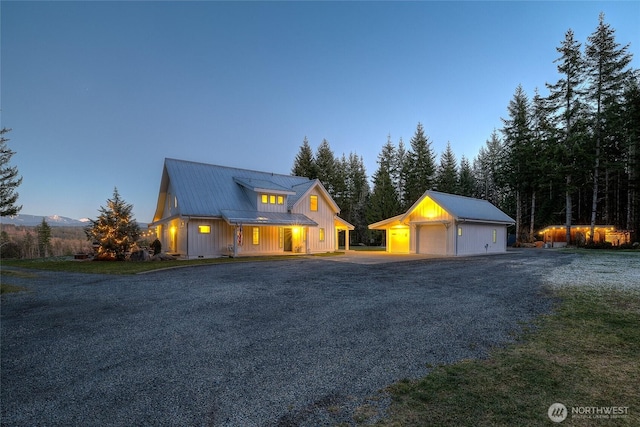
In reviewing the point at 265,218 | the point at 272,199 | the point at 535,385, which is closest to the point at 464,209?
the point at 272,199

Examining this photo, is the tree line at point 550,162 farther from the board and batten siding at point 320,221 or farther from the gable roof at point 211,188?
the gable roof at point 211,188

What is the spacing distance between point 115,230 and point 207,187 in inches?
272

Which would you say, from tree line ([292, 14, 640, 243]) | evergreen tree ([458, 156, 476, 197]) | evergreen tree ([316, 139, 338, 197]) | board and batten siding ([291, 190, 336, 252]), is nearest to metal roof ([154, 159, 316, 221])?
board and batten siding ([291, 190, 336, 252])

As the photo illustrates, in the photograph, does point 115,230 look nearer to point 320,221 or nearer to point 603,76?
point 320,221

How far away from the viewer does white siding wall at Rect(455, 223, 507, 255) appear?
24.0 metres

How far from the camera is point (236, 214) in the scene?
22.0 metres

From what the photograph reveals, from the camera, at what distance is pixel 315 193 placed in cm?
2683

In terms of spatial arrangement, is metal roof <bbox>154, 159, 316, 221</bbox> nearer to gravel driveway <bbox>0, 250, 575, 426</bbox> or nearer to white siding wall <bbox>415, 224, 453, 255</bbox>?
white siding wall <bbox>415, 224, 453, 255</bbox>

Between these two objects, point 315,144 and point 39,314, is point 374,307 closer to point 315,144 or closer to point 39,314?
point 39,314

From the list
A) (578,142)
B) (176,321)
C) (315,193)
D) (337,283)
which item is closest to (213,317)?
(176,321)

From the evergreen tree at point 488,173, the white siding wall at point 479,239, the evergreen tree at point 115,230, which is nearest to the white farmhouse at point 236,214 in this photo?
the evergreen tree at point 115,230

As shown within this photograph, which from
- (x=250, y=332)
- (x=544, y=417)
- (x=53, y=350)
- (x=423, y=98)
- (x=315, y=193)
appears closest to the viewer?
(x=544, y=417)

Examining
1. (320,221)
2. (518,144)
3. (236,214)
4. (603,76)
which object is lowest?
(320,221)

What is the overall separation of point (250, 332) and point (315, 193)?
21843mm
